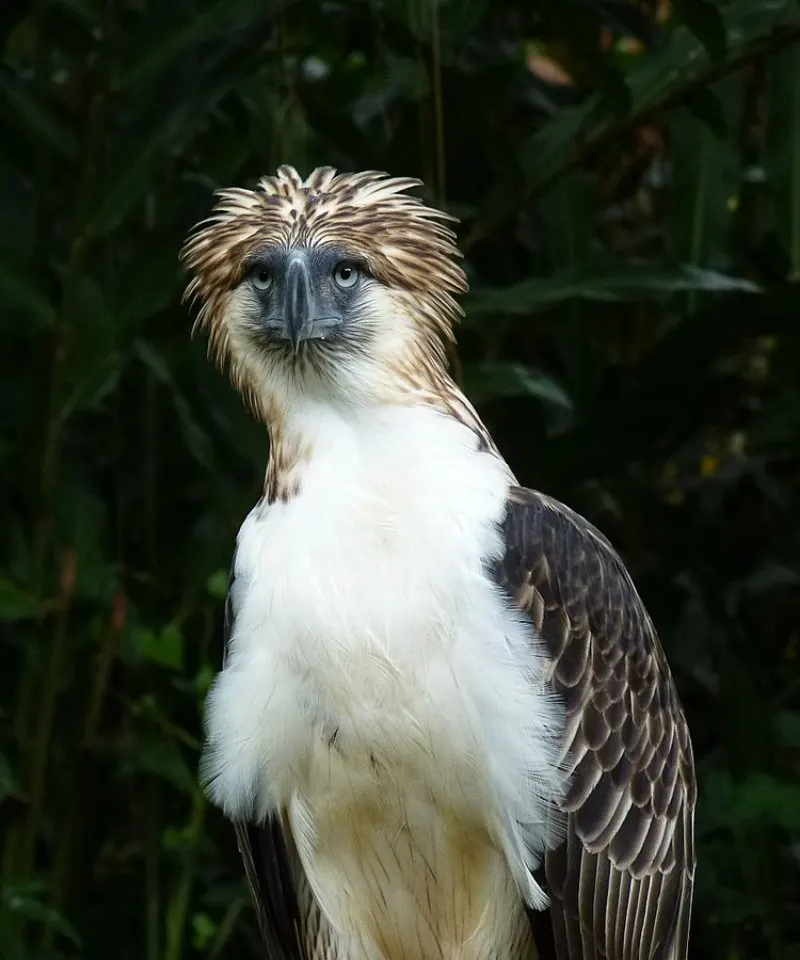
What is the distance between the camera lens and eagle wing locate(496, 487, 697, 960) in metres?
3.56

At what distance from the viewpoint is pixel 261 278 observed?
11.9ft

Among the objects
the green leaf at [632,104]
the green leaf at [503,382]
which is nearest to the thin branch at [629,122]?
the green leaf at [632,104]

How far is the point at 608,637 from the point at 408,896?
663 mm

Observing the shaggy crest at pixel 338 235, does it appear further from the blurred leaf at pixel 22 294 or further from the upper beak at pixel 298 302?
the blurred leaf at pixel 22 294

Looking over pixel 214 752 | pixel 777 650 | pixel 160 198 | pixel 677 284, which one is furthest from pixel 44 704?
pixel 777 650

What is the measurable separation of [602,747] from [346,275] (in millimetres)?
1084

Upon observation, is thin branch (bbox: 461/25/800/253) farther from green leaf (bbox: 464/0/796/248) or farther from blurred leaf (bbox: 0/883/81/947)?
blurred leaf (bbox: 0/883/81/947)

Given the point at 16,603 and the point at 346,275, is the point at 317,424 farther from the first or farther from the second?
the point at 16,603

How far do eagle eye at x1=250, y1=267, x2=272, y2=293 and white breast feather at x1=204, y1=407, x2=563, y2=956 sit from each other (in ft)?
0.88

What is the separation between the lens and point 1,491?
4574mm

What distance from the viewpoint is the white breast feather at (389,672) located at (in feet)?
11.1

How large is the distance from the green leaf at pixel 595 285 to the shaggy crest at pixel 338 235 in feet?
1.46

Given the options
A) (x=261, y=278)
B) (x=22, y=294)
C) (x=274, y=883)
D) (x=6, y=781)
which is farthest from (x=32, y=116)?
(x=274, y=883)

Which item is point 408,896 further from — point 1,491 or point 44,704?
point 1,491
